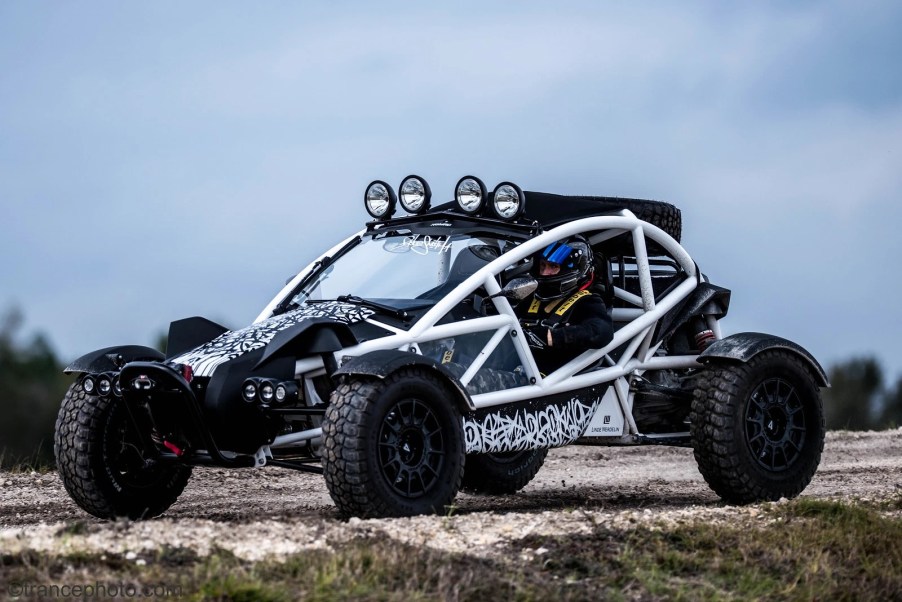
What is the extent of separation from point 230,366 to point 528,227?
2678mm

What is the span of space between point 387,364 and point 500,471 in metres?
3.62

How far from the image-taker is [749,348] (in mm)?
10273

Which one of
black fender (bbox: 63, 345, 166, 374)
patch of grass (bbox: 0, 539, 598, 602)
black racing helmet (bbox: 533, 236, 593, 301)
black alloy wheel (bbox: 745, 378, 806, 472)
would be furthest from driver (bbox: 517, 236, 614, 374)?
patch of grass (bbox: 0, 539, 598, 602)

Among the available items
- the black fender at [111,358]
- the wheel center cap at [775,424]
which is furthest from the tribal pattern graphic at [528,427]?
the black fender at [111,358]

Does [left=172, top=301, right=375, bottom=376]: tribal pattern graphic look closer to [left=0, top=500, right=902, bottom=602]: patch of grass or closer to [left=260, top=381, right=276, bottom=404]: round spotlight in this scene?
→ [left=260, top=381, right=276, bottom=404]: round spotlight

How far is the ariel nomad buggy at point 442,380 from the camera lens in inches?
338

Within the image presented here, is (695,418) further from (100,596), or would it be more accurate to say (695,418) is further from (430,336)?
(100,596)

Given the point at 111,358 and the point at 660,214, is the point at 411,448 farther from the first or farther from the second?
the point at 660,214

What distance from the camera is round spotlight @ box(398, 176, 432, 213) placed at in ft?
35.4

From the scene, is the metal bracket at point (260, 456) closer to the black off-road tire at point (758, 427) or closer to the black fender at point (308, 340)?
the black fender at point (308, 340)

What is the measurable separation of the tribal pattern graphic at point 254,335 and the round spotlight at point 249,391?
27 centimetres

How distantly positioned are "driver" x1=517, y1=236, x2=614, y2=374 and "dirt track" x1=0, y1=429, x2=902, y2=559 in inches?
43.7

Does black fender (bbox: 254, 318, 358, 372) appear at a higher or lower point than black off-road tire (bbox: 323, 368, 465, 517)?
higher

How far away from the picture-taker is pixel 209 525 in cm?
749
